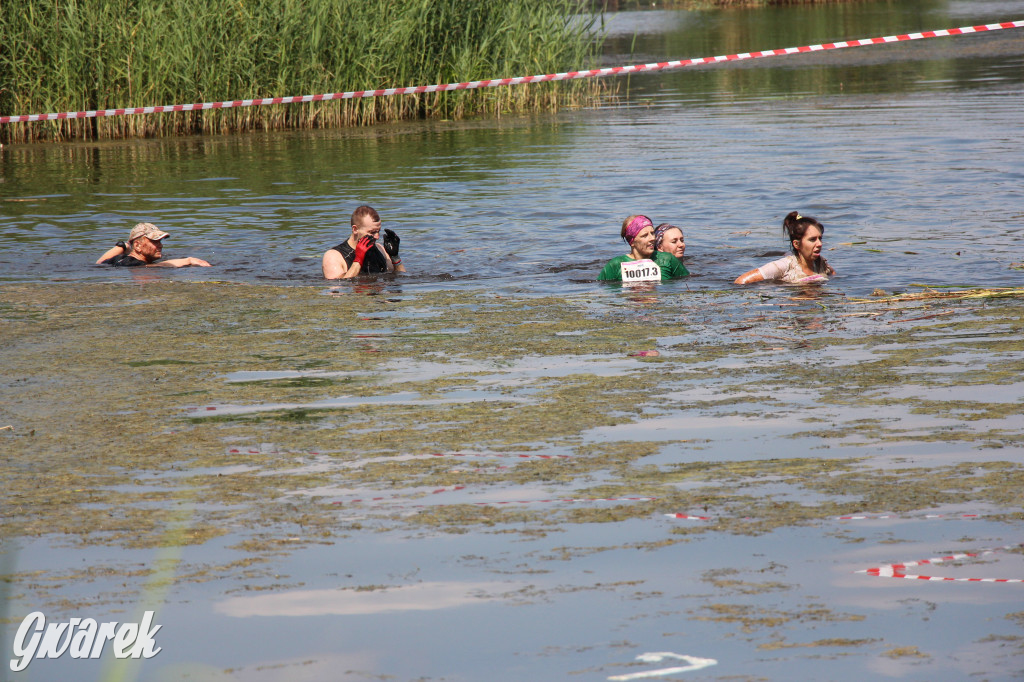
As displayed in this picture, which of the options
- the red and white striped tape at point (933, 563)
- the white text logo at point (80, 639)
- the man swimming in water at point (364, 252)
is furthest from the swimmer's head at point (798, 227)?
the white text logo at point (80, 639)

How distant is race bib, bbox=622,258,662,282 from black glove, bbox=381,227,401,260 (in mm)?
2174

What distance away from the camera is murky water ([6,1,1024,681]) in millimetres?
3420

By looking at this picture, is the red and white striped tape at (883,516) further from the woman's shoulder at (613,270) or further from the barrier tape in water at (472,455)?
the woman's shoulder at (613,270)

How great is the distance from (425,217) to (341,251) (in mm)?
3497

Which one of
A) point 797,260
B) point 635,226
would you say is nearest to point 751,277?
point 797,260

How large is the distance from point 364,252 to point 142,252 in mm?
2637

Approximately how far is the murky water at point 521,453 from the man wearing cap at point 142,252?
0.27m

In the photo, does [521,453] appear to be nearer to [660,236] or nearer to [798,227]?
[798,227]

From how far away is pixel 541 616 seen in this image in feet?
11.5

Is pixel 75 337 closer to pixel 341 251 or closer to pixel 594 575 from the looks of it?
pixel 341 251

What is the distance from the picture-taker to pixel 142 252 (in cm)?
1219

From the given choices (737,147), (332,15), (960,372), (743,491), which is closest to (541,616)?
(743,491)

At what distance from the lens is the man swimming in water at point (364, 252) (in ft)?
36.1

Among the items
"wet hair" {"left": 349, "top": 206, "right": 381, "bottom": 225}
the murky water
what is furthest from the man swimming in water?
the murky water
